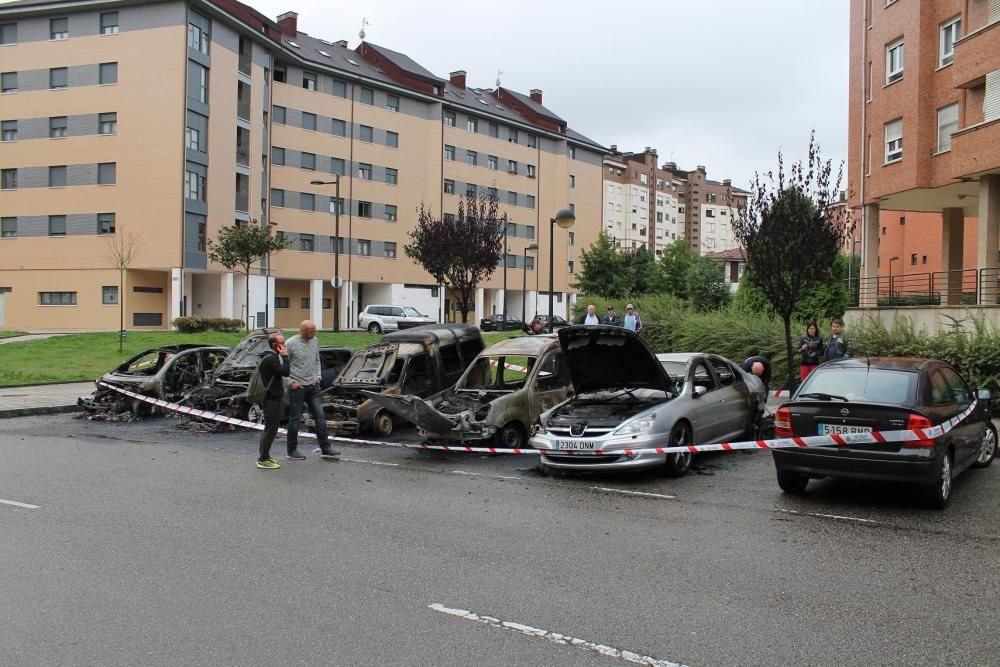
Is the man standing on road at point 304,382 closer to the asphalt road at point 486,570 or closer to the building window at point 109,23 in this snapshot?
the asphalt road at point 486,570

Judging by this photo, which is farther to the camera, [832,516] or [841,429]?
[841,429]

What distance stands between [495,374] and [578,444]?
3.58 meters

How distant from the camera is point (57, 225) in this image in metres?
45.7

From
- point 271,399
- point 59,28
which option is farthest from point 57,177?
point 271,399

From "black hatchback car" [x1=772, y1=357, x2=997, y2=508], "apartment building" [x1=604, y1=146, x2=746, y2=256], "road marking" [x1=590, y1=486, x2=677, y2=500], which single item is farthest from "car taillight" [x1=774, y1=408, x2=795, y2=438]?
"apartment building" [x1=604, y1=146, x2=746, y2=256]

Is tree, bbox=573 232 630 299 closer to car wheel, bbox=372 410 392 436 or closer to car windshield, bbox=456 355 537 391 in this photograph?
car wheel, bbox=372 410 392 436

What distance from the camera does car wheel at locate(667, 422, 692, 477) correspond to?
31.2 feet

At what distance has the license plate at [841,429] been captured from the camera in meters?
7.68

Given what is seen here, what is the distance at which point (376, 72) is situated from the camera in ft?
201

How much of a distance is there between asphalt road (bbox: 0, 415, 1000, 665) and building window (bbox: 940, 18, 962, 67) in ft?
55.1

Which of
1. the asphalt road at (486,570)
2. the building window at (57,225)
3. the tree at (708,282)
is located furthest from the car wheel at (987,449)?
the building window at (57,225)

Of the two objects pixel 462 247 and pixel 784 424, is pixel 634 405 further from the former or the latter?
pixel 462 247

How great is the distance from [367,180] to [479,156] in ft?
38.3

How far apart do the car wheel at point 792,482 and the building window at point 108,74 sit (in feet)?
152
